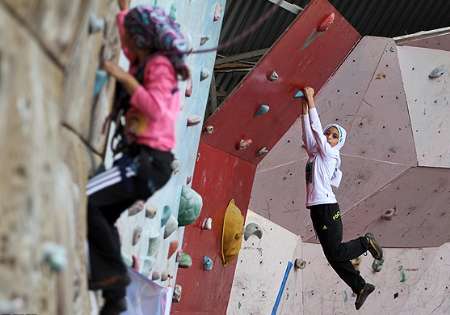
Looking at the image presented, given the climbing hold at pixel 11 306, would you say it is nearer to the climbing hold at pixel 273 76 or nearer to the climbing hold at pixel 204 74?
the climbing hold at pixel 204 74

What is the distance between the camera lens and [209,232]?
5910 millimetres

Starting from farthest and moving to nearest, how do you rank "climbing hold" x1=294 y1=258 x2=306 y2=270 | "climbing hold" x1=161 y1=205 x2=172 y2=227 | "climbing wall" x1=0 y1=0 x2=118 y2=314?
"climbing hold" x1=294 y1=258 x2=306 y2=270 < "climbing hold" x1=161 y1=205 x2=172 y2=227 < "climbing wall" x1=0 y1=0 x2=118 y2=314

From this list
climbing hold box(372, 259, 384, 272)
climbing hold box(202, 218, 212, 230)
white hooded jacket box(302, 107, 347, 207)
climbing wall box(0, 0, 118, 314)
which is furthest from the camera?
climbing hold box(372, 259, 384, 272)

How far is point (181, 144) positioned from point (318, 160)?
1.11m

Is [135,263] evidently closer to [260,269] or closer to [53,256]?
[53,256]

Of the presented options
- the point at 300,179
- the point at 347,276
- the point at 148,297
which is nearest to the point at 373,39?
the point at 300,179

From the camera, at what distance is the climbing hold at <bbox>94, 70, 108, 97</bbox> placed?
2818mm

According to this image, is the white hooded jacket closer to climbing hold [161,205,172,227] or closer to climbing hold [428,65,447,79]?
climbing hold [161,205,172,227]

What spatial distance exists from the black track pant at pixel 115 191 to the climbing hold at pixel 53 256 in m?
0.48

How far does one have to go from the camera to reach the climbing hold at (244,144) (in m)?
6.06

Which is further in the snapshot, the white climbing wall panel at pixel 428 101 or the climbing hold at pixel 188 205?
the white climbing wall panel at pixel 428 101

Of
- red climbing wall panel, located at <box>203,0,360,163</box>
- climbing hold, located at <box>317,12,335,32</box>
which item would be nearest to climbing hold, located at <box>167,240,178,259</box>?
red climbing wall panel, located at <box>203,0,360,163</box>

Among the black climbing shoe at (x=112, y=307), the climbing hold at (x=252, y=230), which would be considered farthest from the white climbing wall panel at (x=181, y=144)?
the climbing hold at (x=252, y=230)

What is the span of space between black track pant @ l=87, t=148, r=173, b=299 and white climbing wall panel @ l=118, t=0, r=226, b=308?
925 mm
